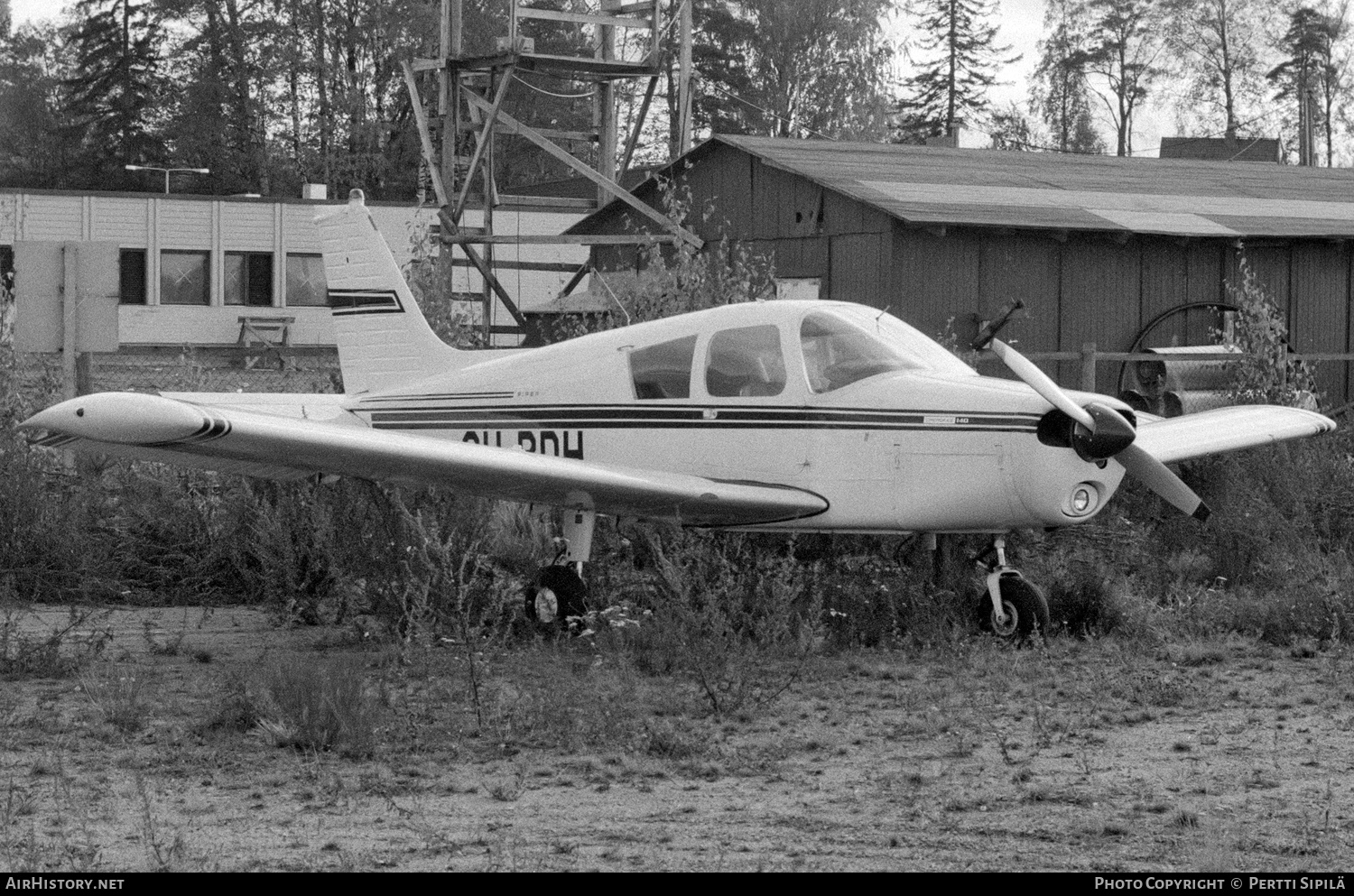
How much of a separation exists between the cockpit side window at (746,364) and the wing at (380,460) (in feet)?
1.74

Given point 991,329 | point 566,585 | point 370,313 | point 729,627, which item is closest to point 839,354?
point 991,329

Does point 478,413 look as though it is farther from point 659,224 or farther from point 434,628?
point 659,224

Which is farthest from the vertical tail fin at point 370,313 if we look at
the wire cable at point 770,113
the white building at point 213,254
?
the wire cable at point 770,113

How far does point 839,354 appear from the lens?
959cm

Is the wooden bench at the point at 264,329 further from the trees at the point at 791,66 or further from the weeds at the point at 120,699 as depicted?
the weeds at the point at 120,699

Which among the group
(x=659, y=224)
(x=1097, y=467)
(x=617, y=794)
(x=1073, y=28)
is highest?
(x=1073, y=28)

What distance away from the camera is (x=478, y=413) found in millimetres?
10672

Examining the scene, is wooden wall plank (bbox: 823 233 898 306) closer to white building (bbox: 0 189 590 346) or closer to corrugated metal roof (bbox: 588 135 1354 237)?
corrugated metal roof (bbox: 588 135 1354 237)

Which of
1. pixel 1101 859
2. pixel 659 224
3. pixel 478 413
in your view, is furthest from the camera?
pixel 659 224

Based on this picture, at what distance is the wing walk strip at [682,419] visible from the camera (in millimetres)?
9070

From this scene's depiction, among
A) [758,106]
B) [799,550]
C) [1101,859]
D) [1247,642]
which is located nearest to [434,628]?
[799,550]

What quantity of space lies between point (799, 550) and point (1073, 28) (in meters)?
56.4

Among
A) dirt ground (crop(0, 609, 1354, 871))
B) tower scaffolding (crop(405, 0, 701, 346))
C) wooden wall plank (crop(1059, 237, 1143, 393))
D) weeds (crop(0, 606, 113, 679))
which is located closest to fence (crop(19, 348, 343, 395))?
tower scaffolding (crop(405, 0, 701, 346))

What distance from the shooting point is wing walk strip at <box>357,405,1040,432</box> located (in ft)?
29.8
